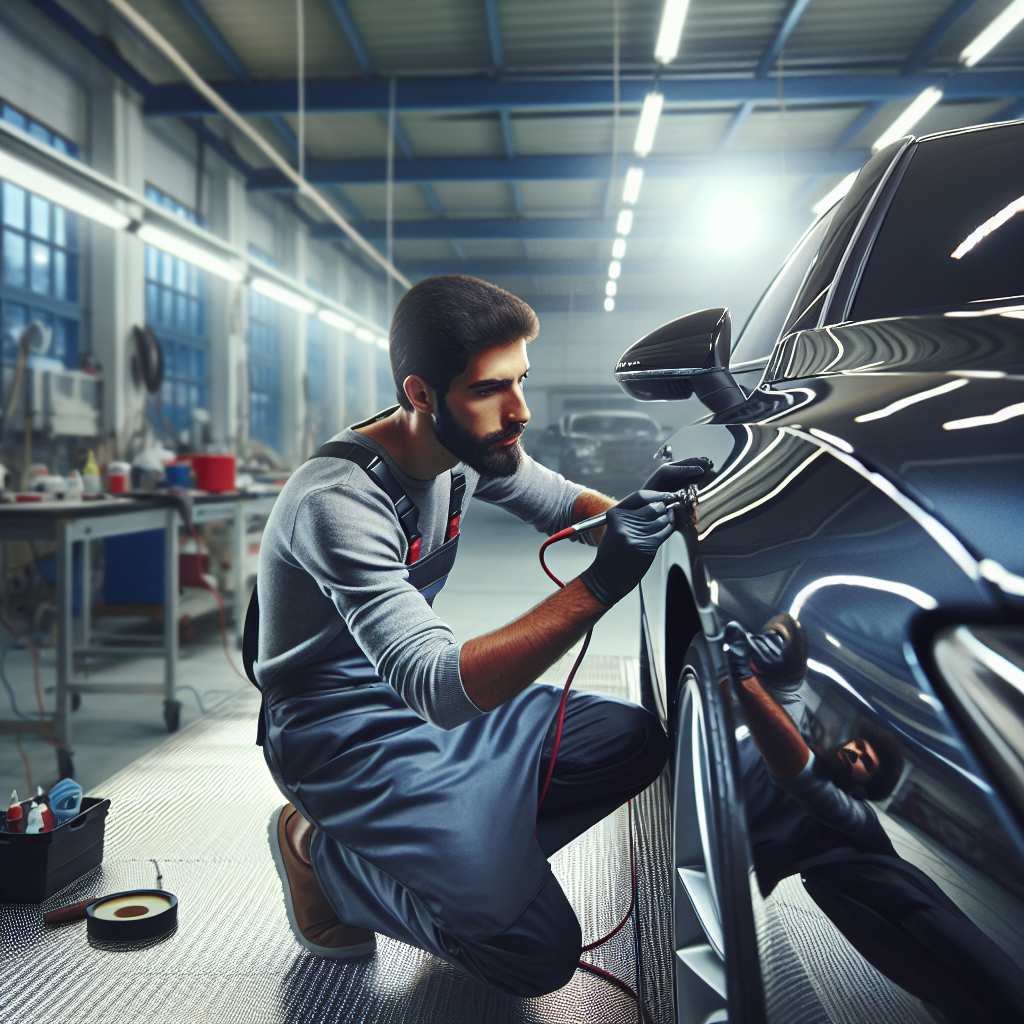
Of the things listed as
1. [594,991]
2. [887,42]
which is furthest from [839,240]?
[887,42]

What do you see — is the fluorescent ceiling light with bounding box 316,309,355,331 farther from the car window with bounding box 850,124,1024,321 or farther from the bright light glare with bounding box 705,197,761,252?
the car window with bounding box 850,124,1024,321

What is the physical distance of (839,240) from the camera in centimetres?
108

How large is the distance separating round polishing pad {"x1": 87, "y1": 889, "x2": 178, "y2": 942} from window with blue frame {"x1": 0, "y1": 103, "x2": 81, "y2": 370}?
16.1 feet

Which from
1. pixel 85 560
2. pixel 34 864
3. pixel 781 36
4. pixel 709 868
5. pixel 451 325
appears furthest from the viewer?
pixel 781 36

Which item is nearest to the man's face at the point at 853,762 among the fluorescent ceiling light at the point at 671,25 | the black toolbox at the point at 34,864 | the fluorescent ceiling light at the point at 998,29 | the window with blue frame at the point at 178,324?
the black toolbox at the point at 34,864

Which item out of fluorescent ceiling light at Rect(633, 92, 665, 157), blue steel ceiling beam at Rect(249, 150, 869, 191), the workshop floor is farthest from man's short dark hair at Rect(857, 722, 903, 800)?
blue steel ceiling beam at Rect(249, 150, 869, 191)

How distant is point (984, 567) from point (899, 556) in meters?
0.05

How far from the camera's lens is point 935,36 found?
6.46 metres

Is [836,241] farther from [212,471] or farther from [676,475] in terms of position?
[212,471]

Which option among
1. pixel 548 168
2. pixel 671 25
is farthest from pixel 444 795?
pixel 548 168

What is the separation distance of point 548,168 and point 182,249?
5.12 m

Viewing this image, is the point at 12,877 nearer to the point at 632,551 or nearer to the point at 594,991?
the point at 594,991

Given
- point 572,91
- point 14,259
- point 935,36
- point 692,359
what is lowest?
point 692,359

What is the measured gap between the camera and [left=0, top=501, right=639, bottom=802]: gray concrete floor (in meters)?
2.69
